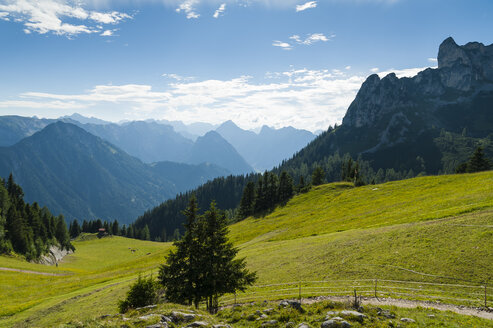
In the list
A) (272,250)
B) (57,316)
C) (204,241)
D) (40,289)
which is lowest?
(40,289)

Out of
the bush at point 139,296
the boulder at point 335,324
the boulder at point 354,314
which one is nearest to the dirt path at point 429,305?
the boulder at point 354,314

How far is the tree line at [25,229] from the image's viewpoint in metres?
90.4

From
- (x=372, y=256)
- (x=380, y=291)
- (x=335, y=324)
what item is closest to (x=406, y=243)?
(x=372, y=256)

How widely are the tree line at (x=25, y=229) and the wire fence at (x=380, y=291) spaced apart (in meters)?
93.4

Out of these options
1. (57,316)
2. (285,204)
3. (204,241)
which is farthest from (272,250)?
(285,204)

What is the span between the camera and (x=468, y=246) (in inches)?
1120

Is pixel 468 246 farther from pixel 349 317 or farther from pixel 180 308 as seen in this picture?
pixel 180 308

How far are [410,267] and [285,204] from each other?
87.1 m

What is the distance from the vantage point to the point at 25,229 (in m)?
95.3

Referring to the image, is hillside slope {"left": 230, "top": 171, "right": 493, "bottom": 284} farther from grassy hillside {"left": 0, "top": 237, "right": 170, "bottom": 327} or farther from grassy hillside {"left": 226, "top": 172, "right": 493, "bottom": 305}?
grassy hillside {"left": 0, "top": 237, "right": 170, "bottom": 327}

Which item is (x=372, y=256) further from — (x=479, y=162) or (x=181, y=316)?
(x=479, y=162)

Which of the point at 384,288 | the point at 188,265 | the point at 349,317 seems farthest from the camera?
the point at 188,265

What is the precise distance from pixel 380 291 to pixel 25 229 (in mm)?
115482

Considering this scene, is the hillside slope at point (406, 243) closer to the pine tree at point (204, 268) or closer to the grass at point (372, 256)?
the grass at point (372, 256)
